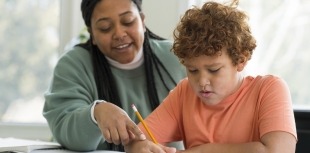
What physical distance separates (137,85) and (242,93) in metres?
0.59

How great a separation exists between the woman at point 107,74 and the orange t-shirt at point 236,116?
0.23 metres

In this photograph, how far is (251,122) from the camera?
1318 millimetres

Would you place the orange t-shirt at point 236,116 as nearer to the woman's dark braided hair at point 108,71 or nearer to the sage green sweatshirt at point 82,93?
the sage green sweatshirt at point 82,93

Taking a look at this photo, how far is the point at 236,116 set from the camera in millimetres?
1333

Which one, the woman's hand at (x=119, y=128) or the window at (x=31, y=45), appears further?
the window at (x=31, y=45)

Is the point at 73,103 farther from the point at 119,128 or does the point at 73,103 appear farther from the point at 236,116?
the point at 236,116

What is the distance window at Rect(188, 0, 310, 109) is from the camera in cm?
268

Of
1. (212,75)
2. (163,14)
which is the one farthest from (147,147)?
(163,14)

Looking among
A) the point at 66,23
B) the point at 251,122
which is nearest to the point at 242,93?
the point at 251,122

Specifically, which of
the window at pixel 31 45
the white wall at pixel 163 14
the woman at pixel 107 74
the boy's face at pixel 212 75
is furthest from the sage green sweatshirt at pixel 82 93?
the window at pixel 31 45

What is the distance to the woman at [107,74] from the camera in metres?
1.60

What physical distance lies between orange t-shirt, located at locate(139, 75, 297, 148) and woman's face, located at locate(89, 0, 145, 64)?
1.35 ft

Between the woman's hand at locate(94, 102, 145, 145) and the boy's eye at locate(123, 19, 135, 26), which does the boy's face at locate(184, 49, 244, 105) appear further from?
the boy's eye at locate(123, 19, 135, 26)

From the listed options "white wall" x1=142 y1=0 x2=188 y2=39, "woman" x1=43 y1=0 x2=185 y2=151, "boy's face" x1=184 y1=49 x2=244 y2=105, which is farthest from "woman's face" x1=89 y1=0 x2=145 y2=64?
"white wall" x1=142 y1=0 x2=188 y2=39
